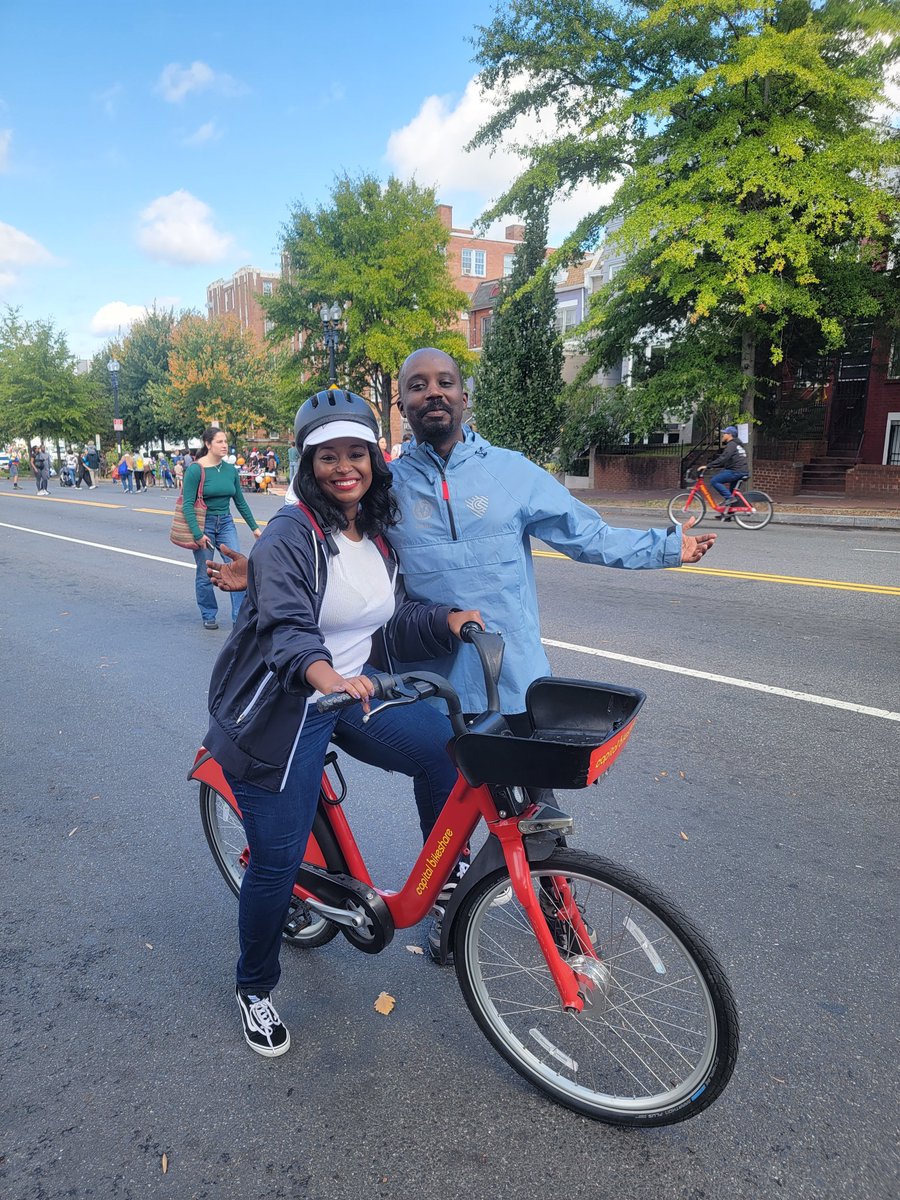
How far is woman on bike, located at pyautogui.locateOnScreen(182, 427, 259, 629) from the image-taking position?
26.4ft

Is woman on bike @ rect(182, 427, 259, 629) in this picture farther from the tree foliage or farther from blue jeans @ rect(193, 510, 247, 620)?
the tree foliage

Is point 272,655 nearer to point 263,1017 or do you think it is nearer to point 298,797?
point 298,797

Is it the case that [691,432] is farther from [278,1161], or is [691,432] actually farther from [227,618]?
[278,1161]

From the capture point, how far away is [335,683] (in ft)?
6.64

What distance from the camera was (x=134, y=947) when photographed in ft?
10.1

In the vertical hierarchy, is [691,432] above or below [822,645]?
above

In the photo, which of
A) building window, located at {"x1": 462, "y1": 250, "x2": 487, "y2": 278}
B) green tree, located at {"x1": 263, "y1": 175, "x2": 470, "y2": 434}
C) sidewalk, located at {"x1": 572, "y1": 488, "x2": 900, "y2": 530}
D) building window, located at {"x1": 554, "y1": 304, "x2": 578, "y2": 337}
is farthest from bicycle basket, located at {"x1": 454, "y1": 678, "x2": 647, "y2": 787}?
building window, located at {"x1": 462, "y1": 250, "x2": 487, "y2": 278}

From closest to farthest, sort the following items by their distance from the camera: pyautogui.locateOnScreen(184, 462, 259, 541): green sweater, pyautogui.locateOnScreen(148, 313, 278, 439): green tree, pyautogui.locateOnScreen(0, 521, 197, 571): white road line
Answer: pyautogui.locateOnScreen(184, 462, 259, 541): green sweater, pyautogui.locateOnScreen(0, 521, 197, 571): white road line, pyautogui.locateOnScreen(148, 313, 278, 439): green tree

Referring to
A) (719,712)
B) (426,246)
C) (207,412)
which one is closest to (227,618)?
(719,712)

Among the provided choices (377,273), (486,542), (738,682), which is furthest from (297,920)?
(377,273)

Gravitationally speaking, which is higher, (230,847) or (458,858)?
(458,858)

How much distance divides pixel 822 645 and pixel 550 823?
5.43m

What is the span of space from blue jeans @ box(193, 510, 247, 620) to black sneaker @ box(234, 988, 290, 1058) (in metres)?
5.26

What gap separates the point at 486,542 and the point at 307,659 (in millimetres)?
803
